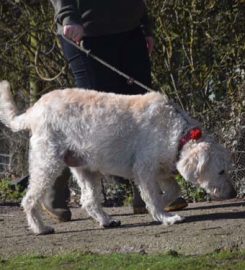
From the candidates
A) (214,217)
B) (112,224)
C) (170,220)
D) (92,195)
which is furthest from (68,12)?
(214,217)

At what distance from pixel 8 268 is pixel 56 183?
2.15 meters

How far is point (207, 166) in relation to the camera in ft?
23.7

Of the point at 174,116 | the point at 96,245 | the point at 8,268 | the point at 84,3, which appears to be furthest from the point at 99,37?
the point at 8,268

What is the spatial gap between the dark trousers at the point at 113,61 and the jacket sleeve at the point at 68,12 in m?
0.22

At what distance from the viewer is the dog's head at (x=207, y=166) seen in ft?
23.6

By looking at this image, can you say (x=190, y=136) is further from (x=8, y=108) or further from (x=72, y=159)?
(x=8, y=108)

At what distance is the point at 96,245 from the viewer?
6.69 metres

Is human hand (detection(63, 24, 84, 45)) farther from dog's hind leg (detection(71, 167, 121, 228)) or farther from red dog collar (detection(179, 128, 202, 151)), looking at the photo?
red dog collar (detection(179, 128, 202, 151))

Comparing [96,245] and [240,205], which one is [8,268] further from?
[240,205]

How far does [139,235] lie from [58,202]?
4.22ft

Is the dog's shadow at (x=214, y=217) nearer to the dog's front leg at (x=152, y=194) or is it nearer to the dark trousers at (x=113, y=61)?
the dog's front leg at (x=152, y=194)

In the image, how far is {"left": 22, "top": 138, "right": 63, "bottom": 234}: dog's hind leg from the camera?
7.34m

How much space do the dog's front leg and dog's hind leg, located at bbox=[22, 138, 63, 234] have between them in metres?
0.63

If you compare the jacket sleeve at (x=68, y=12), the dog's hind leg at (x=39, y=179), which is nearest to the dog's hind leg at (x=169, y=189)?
the dog's hind leg at (x=39, y=179)
